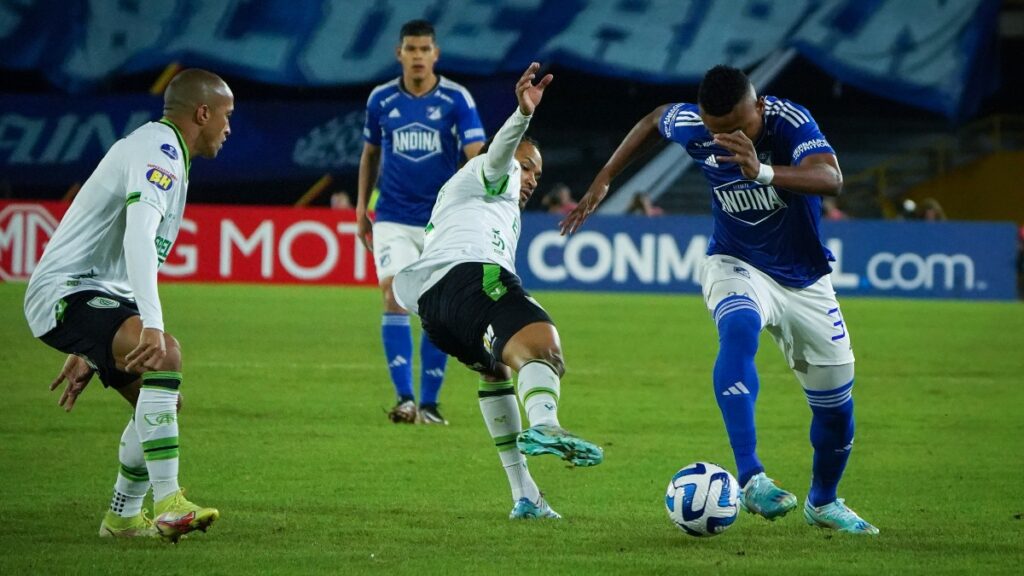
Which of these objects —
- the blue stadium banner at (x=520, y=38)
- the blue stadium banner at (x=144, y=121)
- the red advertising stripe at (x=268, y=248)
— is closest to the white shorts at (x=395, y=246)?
the red advertising stripe at (x=268, y=248)

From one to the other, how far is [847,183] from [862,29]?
325 cm

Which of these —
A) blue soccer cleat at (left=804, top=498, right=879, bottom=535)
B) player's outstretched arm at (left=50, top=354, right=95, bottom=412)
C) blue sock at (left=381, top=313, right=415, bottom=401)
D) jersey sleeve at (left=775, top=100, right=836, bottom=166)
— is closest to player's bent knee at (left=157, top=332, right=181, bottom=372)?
player's outstretched arm at (left=50, top=354, right=95, bottom=412)

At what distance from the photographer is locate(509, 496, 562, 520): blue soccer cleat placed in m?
6.09

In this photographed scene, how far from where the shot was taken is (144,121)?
24.0m

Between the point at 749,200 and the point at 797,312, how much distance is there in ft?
1.65

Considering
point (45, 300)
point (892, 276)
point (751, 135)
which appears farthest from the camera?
point (892, 276)

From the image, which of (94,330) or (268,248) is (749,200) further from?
(268,248)

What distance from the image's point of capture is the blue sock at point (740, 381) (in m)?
5.70

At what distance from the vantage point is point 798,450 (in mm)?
8547

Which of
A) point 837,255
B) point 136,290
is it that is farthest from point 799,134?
point 837,255

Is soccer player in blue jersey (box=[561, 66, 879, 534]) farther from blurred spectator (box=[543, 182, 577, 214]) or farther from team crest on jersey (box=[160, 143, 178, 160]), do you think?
blurred spectator (box=[543, 182, 577, 214])

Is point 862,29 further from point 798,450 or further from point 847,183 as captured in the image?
point 798,450

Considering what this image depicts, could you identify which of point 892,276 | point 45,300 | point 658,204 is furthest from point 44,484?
point 658,204

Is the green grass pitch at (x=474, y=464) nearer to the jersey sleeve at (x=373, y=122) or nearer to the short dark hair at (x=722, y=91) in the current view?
the short dark hair at (x=722, y=91)
